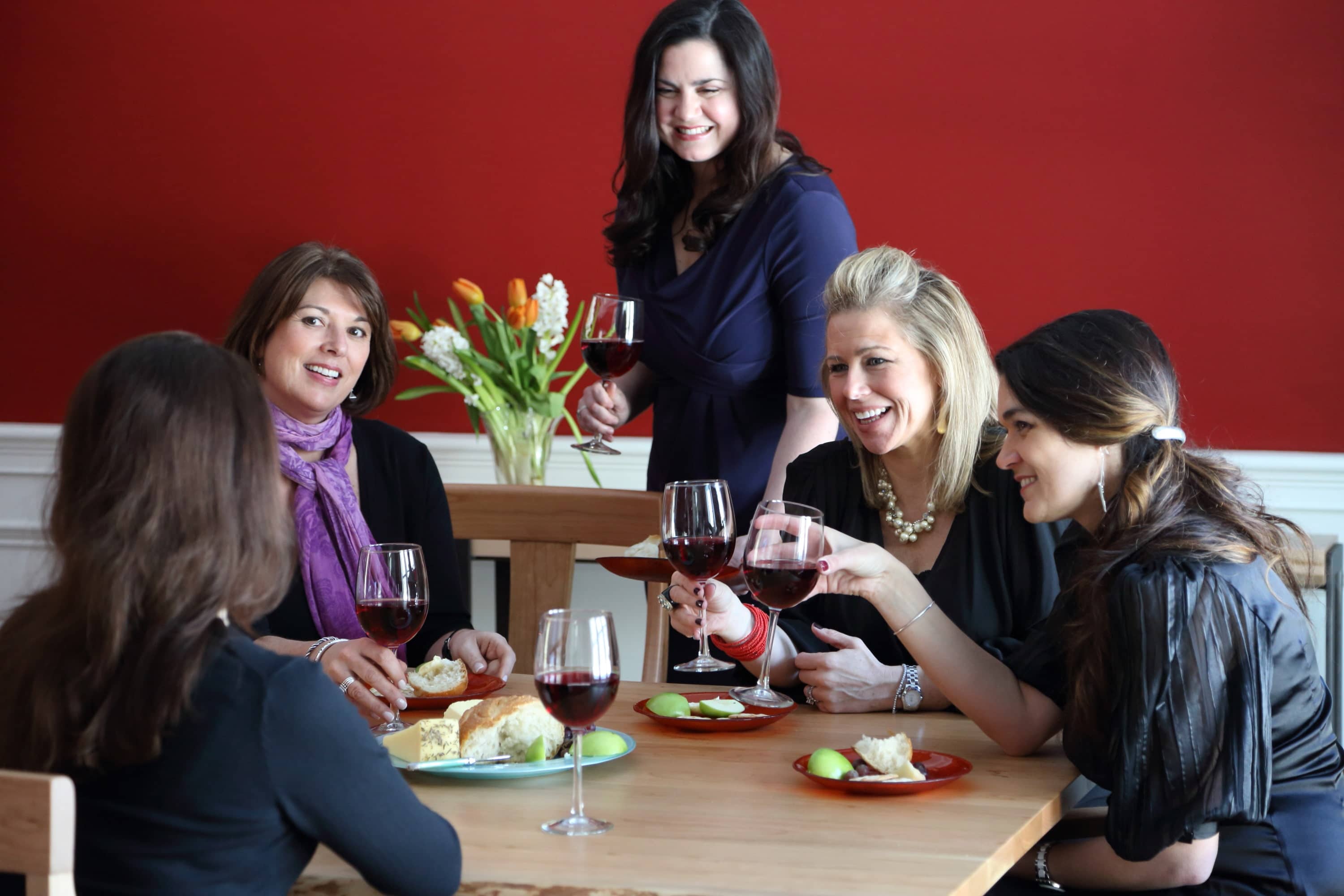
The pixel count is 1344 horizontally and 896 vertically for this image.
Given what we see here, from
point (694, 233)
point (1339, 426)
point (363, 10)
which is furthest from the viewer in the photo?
point (363, 10)

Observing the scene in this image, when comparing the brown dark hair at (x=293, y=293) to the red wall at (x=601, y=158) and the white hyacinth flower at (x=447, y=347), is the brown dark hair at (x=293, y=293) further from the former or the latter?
the red wall at (x=601, y=158)

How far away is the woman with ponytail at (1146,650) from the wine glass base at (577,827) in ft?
1.52

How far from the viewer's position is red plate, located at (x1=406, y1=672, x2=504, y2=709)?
5.34 ft

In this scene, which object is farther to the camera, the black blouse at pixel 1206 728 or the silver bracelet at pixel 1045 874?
the silver bracelet at pixel 1045 874

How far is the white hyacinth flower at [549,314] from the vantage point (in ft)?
9.62

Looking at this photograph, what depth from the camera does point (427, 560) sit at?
86.8 inches

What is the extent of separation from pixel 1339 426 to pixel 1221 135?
757mm

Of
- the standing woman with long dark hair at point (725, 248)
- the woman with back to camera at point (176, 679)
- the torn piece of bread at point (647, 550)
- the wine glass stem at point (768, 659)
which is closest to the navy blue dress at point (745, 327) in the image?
the standing woman with long dark hair at point (725, 248)

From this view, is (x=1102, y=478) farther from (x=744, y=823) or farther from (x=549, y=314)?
(x=549, y=314)

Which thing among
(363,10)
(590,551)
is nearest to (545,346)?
(590,551)

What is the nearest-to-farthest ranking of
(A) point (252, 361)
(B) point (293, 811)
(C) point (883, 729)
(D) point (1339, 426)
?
(B) point (293, 811)
(C) point (883, 729)
(A) point (252, 361)
(D) point (1339, 426)

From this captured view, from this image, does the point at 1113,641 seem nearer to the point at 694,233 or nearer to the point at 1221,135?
the point at 694,233

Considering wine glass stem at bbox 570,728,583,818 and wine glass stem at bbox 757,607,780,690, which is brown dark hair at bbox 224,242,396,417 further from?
wine glass stem at bbox 570,728,583,818

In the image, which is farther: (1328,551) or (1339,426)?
(1339,426)
